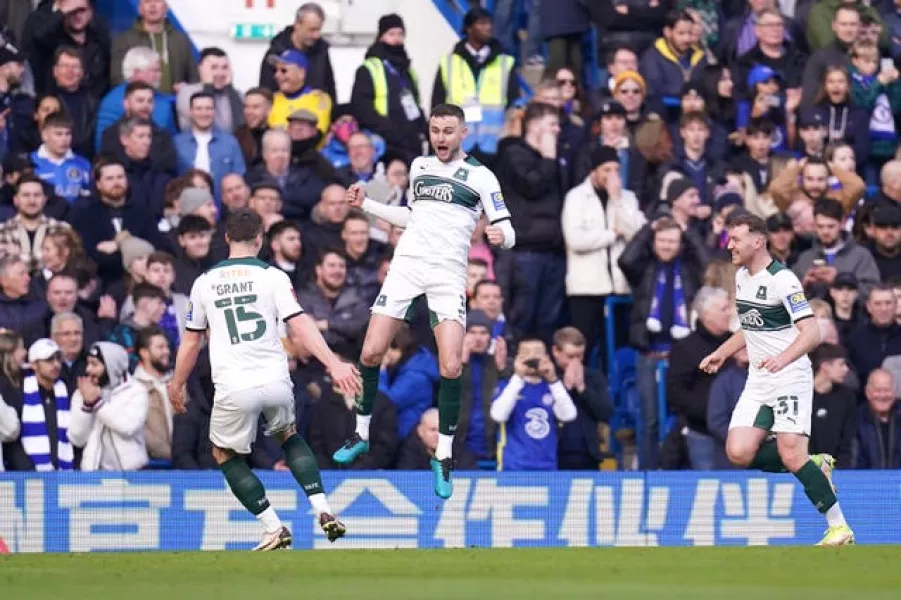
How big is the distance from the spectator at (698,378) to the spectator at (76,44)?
20.4 feet

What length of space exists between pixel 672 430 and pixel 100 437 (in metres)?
4.87

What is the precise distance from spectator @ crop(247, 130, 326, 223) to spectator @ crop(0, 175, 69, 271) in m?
1.94

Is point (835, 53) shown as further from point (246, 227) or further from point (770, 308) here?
point (246, 227)

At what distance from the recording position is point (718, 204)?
21.0m

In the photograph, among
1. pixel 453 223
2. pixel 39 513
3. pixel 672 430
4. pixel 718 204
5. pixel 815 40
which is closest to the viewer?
pixel 453 223

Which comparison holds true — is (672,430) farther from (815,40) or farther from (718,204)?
(815,40)

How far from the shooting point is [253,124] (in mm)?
21109

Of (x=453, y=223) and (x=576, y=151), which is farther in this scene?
(x=576, y=151)

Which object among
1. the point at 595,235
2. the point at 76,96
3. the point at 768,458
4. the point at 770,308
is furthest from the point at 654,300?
the point at 76,96

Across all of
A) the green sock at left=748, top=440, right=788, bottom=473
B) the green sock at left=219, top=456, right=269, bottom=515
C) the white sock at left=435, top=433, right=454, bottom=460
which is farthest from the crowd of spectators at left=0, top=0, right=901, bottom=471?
the green sock at left=219, top=456, right=269, bottom=515

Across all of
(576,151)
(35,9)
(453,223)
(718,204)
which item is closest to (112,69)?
(35,9)

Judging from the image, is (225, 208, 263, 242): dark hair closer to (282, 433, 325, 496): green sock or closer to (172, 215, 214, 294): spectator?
(282, 433, 325, 496): green sock

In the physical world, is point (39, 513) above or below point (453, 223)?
below

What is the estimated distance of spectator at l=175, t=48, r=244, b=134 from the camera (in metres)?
21.1
